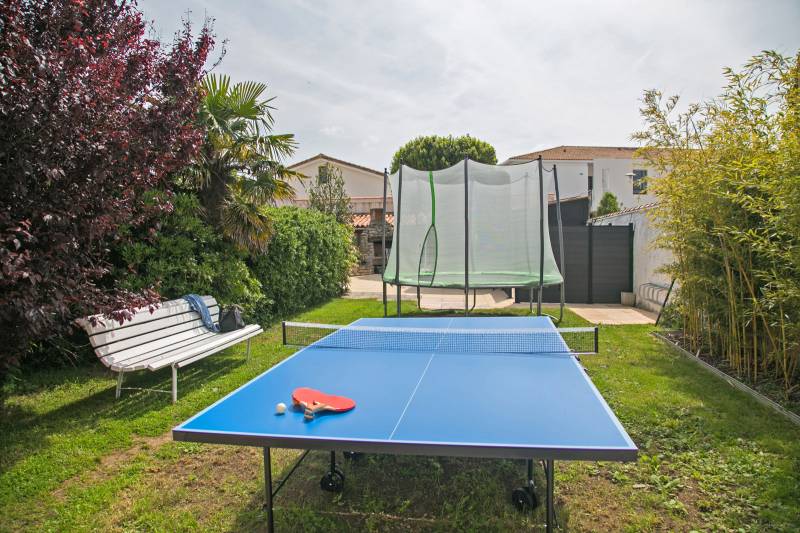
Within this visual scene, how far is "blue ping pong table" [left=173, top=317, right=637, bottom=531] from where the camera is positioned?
5.88ft

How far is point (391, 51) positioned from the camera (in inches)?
300

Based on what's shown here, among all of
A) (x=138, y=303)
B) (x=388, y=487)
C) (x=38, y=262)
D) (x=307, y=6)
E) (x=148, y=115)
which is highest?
(x=307, y=6)

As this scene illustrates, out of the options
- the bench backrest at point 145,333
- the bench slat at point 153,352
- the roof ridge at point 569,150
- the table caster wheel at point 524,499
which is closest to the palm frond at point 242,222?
the bench backrest at point 145,333

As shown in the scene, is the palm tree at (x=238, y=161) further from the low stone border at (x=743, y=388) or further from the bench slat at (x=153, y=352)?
the low stone border at (x=743, y=388)

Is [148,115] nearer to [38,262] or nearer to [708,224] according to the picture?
[38,262]

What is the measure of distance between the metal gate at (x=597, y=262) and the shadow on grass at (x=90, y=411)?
26.9 feet

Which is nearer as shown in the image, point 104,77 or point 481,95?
point 104,77

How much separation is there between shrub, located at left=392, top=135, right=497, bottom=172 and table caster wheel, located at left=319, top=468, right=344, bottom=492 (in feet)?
84.4

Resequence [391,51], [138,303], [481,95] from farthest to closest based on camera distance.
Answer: [481,95], [391,51], [138,303]

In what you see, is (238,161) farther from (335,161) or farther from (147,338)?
(335,161)

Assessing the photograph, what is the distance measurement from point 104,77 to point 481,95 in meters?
7.08

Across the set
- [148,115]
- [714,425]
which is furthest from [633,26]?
[148,115]

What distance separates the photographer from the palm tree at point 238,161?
6418mm

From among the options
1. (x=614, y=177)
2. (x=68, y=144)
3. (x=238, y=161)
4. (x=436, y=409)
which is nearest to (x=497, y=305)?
(x=238, y=161)
